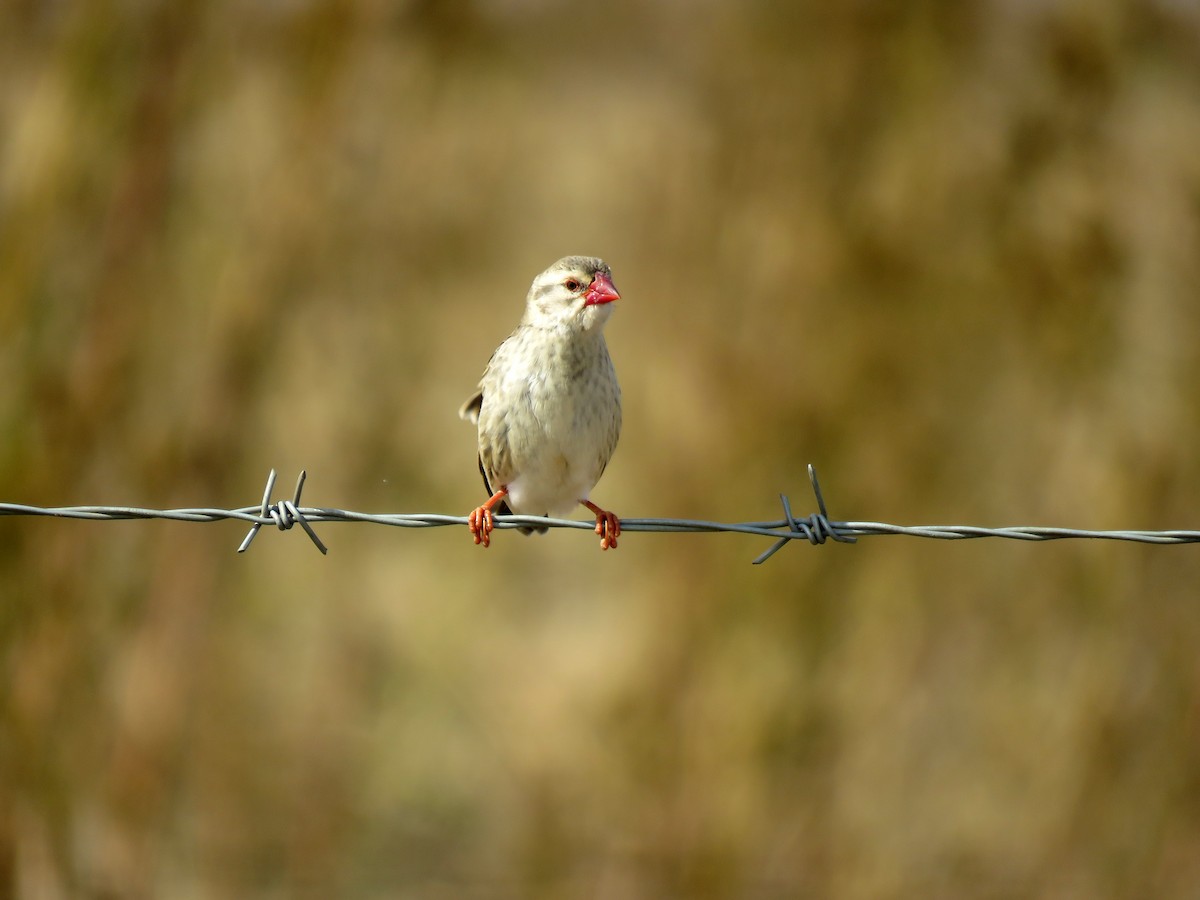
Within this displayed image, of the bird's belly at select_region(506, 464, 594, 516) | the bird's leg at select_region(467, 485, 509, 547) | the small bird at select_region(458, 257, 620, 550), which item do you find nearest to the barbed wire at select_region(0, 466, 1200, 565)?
the bird's leg at select_region(467, 485, 509, 547)

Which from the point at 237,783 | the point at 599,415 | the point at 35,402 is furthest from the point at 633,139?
the point at 599,415

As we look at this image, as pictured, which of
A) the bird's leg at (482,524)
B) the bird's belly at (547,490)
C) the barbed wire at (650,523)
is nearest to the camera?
the barbed wire at (650,523)

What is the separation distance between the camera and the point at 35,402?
9.91m

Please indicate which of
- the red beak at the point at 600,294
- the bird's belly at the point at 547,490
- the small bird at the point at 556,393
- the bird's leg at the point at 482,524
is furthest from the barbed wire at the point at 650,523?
the red beak at the point at 600,294

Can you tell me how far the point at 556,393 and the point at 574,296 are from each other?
45 cm

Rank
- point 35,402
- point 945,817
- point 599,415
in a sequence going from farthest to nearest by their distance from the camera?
point 945,817 → point 35,402 → point 599,415

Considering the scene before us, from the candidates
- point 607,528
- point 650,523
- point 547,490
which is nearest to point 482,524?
point 607,528

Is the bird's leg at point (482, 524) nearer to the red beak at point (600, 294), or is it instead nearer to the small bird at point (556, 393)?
the small bird at point (556, 393)

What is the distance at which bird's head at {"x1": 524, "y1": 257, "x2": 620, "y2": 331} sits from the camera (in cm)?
490

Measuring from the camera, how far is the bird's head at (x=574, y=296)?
490cm

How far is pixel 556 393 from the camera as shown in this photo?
489 centimetres

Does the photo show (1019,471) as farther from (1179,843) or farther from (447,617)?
(447,617)

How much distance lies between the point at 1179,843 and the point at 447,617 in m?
8.62

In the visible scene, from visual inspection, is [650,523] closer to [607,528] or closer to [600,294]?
[607,528]
